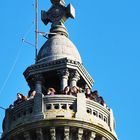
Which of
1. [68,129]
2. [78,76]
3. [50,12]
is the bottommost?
[68,129]

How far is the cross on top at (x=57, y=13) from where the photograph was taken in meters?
62.8

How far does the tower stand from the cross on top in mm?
3101

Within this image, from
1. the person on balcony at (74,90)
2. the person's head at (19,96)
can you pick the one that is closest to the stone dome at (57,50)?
the person on balcony at (74,90)

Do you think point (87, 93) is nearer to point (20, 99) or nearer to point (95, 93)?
point (95, 93)

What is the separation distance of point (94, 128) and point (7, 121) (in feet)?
17.4

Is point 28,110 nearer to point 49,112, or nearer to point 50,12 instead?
point 49,112

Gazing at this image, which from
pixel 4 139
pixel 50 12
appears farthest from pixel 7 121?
pixel 50 12

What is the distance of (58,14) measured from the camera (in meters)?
63.2

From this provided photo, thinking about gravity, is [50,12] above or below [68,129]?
above

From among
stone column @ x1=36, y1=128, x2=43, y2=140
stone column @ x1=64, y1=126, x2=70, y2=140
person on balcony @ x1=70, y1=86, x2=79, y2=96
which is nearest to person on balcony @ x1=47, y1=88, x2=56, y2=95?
person on balcony @ x1=70, y1=86, x2=79, y2=96

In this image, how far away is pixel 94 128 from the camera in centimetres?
5384

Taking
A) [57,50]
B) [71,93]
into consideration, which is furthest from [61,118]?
[57,50]

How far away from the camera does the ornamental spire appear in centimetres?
6228

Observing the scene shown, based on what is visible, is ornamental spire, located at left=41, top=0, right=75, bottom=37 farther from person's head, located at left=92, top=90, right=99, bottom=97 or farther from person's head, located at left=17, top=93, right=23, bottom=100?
person's head, located at left=17, top=93, right=23, bottom=100
